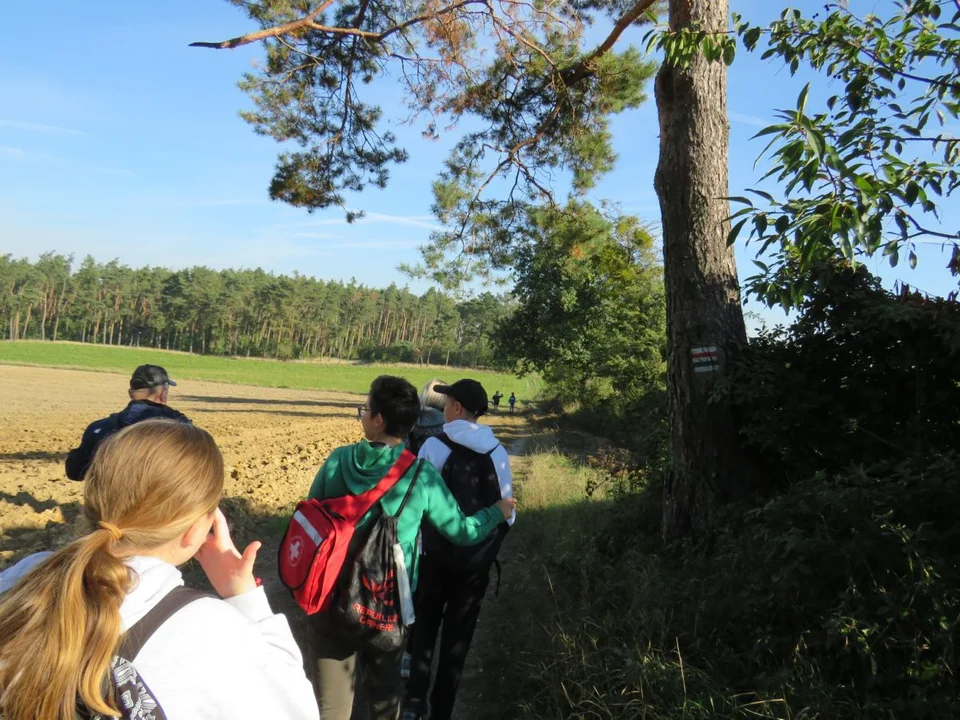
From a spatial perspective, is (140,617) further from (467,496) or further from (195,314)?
(195,314)

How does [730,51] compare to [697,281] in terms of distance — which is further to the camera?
[697,281]

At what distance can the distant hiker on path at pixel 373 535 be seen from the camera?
2652 mm

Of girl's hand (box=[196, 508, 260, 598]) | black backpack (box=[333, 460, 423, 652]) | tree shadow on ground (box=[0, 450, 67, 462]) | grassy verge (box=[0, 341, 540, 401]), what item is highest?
girl's hand (box=[196, 508, 260, 598])

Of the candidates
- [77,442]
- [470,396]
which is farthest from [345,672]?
[77,442]

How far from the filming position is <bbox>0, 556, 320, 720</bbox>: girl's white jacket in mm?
1215

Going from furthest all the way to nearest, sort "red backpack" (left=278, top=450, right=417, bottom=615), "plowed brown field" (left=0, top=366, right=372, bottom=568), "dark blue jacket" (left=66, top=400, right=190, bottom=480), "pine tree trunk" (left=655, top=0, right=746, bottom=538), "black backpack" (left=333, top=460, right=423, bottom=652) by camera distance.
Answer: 1. "plowed brown field" (left=0, top=366, right=372, bottom=568)
2. "dark blue jacket" (left=66, top=400, right=190, bottom=480)
3. "pine tree trunk" (left=655, top=0, right=746, bottom=538)
4. "black backpack" (left=333, top=460, right=423, bottom=652)
5. "red backpack" (left=278, top=450, right=417, bottom=615)

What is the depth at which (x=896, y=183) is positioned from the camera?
278 cm

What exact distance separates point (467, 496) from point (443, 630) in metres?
0.82

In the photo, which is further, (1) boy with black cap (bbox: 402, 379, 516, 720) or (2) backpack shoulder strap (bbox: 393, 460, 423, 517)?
(1) boy with black cap (bbox: 402, 379, 516, 720)

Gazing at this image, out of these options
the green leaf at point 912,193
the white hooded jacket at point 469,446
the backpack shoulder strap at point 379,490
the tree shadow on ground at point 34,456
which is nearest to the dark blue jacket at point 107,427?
the white hooded jacket at point 469,446

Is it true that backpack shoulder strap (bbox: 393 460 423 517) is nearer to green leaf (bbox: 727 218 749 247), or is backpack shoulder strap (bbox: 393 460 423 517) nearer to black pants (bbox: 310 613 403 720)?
black pants (bbox: 310 613 403 720)

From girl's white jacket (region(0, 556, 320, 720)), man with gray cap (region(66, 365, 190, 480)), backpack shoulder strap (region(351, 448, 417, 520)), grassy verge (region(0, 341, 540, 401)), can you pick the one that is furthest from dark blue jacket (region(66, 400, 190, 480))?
grassy verge (region(0, 341, 540, 401))

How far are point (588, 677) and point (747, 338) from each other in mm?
2929

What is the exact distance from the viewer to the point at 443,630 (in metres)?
3.61
